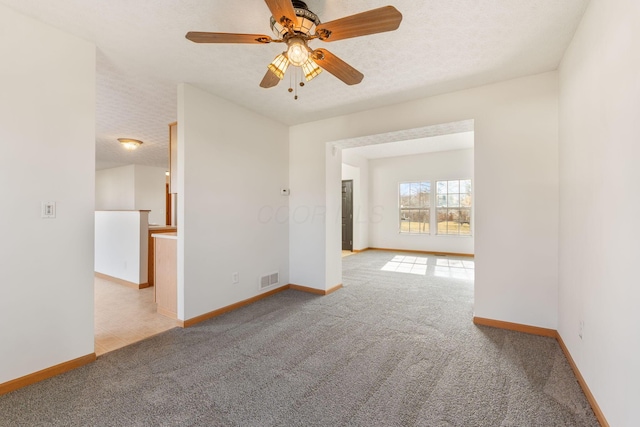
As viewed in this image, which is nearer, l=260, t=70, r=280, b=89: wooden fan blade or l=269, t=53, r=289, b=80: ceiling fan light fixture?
l=269, t=53, r=289, b=80: ceiling fan light fixture

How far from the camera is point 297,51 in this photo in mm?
1674

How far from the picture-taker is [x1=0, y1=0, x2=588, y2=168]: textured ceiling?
1.84 metres

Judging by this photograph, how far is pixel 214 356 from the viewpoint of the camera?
236 centimetres

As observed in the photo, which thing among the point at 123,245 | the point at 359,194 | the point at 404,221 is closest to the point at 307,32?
the point at 123,245

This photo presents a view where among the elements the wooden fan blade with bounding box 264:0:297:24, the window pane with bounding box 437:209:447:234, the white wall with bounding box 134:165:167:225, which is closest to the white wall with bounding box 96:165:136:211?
the white wall with bounding box 134:165:167:225

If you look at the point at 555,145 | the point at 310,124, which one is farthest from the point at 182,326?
the point at 555,145

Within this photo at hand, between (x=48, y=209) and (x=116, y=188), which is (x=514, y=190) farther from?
(x=116, y=188)

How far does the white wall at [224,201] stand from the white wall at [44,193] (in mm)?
827

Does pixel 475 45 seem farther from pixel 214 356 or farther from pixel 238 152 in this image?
pixel 214 356

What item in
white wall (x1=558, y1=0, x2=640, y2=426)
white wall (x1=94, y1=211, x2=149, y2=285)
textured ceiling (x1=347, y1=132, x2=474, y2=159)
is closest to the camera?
white wall (x1=558, y1=0, x2=640, y2=426)

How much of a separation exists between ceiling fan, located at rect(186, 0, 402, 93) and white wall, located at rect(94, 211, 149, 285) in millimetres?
3736

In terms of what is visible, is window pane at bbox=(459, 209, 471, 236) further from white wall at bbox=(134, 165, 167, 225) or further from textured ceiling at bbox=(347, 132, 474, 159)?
white wall at bbox=(134, 165, 167, 225)

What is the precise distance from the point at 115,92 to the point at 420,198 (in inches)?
278

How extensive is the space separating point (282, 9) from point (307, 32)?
Result: 0.29 m
